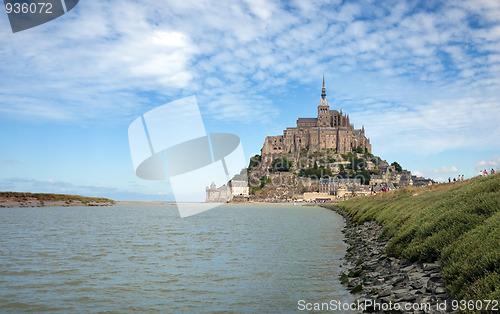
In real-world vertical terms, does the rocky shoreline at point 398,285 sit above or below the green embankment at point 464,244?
below

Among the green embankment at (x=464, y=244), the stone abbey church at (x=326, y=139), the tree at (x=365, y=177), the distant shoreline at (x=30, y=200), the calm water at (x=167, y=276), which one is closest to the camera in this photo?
the green embankment at (x=464, y=244)

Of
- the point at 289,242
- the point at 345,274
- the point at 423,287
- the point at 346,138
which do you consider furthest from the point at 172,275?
the point at 346,138

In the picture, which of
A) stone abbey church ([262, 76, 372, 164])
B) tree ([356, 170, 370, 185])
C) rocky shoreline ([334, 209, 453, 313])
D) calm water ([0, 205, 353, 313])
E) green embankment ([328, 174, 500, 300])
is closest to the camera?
green embankment ([328, 174, 500, 300])

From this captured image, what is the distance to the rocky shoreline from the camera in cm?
873

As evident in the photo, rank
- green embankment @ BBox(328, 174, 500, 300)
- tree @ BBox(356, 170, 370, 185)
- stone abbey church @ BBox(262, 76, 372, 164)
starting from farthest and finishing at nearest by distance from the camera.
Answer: stone abbey church @ BBox(262, 76, 372, 164) < tree @ BBox(356, 170, 370, 185) < green embankment @ BBox(328, 174, 500, 300)

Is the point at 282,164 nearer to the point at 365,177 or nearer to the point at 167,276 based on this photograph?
the point at 365,177

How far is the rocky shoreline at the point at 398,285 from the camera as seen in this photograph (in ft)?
28.6

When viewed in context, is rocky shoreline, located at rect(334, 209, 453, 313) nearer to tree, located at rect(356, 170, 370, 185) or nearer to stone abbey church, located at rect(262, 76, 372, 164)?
tree, located at rect(356, 170, 370, 185)

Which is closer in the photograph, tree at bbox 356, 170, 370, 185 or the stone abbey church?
tree at bbox 356, 170, 370, 185

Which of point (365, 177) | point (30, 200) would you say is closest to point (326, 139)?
point (365, 177)

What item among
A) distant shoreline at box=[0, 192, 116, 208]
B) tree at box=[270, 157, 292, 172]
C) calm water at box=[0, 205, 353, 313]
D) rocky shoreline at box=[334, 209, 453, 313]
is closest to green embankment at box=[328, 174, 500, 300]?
rocky shoreline at box=[334, 209, 453, 313]

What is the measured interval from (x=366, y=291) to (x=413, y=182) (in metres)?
172

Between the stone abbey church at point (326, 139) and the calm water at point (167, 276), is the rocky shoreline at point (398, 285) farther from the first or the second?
the stone abbey church at point (326, 139)

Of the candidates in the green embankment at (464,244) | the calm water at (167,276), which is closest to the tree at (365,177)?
the calm water at (167,276)
